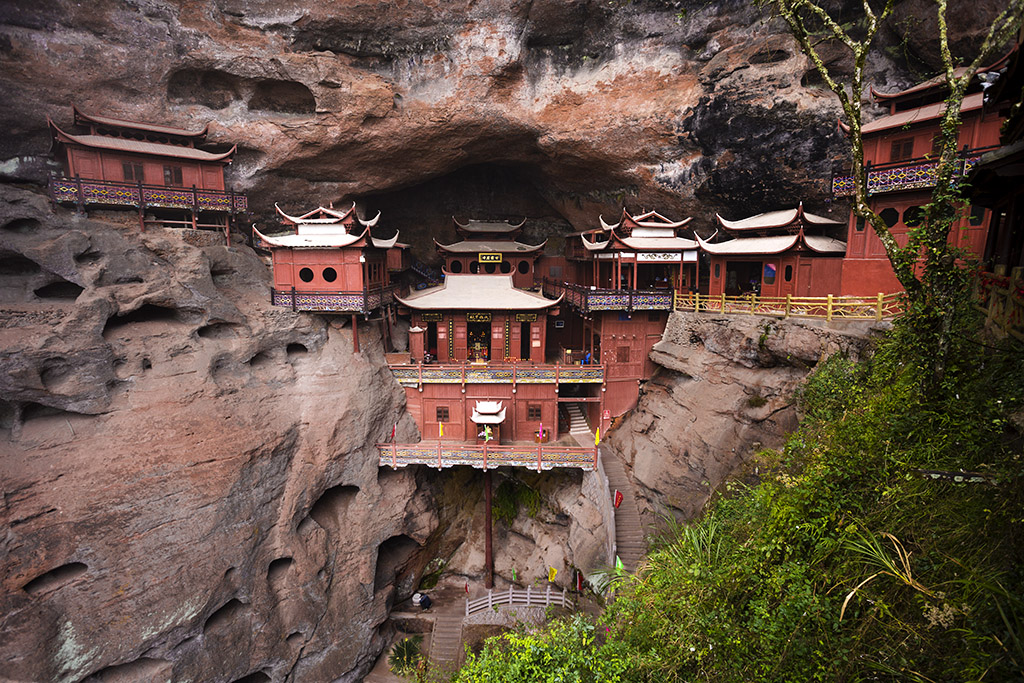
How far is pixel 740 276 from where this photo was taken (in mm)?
25016

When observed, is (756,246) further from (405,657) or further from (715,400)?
(405,657)

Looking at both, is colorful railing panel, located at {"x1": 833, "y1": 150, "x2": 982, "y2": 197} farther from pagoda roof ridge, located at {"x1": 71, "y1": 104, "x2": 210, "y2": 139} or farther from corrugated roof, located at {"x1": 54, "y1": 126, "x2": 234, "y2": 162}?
pagoda roof ridge, located at {"x1": 71, "y1": 104, "x2": 210, "y2": 139}

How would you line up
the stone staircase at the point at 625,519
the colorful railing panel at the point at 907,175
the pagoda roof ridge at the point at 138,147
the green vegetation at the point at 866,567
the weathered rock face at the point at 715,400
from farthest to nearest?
1. the pagoda roof ridge at the point at 138,147
2. the weathered rock face at the point at 715,400
3. the stone staircase at the point at 625,519
4. the colorful railing panel at the point at 907,175
5. the green vegetation at the point at 866,567

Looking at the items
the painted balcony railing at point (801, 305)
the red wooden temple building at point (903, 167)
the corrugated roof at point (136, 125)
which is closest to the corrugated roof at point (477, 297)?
the painted balcony railing at point (801, 305)

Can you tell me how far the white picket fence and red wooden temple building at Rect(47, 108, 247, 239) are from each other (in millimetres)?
21353

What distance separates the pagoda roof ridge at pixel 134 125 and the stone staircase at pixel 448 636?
85.1ft

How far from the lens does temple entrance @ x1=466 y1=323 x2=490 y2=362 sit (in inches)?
1016

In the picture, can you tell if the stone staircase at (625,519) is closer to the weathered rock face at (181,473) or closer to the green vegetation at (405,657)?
the weathered rock face at (181,473)

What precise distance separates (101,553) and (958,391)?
23098 mm

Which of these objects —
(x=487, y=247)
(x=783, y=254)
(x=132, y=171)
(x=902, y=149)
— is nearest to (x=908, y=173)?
(x=902, y=149)

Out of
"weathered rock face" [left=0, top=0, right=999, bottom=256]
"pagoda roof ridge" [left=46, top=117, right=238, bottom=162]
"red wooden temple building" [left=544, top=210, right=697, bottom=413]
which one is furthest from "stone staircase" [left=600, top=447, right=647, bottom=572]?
"pagoda roof ridge" [left=46, top=117, right=238, bottom=162]

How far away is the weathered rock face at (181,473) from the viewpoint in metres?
15.5

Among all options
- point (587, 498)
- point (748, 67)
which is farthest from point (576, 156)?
point (587, 498)

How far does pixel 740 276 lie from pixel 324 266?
21.0 metres
